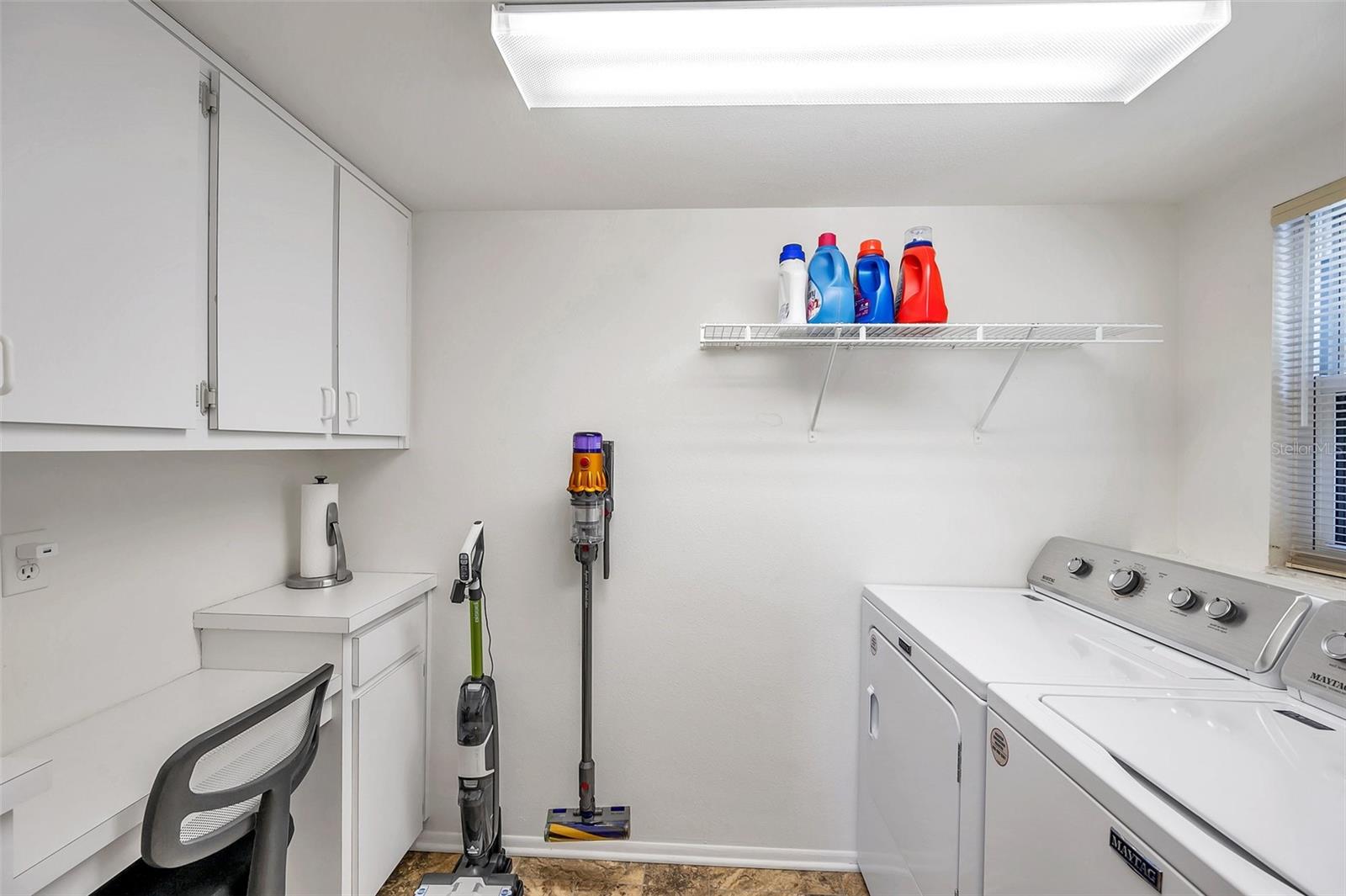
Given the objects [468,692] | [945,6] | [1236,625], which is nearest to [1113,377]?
[1236,625]

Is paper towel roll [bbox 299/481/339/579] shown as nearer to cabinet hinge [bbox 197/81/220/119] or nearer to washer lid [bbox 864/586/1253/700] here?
cabinet hinge [bbox 197/81/220/119]

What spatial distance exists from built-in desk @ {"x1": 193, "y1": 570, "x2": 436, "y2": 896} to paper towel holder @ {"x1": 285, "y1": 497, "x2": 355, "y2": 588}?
26 millimetres

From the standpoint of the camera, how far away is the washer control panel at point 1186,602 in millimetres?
1201

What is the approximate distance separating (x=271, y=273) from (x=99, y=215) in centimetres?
42

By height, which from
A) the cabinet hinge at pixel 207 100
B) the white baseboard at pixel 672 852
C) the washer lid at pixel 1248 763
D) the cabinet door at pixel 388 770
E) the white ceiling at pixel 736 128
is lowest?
the white baseboard at pixel 672 852

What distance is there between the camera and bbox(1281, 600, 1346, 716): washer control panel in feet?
3.51

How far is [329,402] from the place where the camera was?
1661mm

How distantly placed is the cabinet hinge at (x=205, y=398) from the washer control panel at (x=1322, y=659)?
236 cm

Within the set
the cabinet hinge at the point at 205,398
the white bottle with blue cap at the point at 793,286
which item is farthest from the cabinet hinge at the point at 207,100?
the white bottle with blue cap at the point at 793,286

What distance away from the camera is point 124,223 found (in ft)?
3.44

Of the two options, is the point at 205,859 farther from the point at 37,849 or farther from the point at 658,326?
the point at 658,326

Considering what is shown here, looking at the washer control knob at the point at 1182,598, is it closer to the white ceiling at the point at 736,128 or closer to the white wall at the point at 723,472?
the white wall at the point at 723,472

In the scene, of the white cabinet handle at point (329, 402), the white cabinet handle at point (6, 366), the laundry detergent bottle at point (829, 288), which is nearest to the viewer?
the white cabinet handle at point (6, 366)

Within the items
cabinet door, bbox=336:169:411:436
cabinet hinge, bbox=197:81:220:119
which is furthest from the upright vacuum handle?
cabinet hinge, bbox=197:81:220:119
